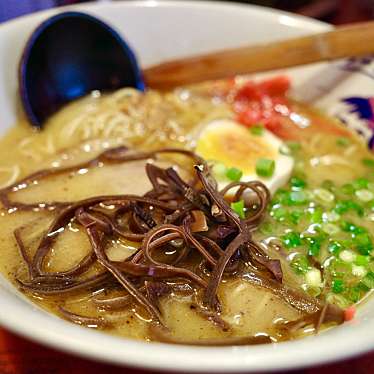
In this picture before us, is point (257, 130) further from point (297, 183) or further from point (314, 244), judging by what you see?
point (314, 244)

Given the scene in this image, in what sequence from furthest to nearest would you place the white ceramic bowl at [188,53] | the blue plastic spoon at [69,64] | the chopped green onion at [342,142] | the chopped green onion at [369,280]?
the chopped green onion at [342,142] → the blue plastic spoon at [69,64] → the chopped green onion at [369,280] → the white ceramic bowl at [188,53]

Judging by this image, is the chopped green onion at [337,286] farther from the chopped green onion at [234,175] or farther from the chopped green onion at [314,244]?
the chopped green onion at [234,175]

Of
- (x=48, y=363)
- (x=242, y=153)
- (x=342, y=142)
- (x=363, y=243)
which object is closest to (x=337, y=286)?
(x=363, y=243)

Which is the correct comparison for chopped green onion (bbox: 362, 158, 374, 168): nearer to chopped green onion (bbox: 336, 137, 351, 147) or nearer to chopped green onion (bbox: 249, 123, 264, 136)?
chopped green onion (bbox: 336, 137, 351, 147)

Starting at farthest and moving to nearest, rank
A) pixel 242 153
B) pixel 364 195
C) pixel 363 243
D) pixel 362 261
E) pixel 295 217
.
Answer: pixel 242 153, pixel 364 195, pixel 295 217, pixel 363 243, pixel 362 261

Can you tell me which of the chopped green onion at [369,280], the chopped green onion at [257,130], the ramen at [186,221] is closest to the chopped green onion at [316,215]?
the ramen at [186,221]

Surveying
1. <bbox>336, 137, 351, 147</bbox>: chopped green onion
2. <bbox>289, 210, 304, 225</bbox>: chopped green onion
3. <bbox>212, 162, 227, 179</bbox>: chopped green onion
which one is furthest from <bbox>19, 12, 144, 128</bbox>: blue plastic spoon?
<bbox>289, 210, 304, 225</bbox>: chopped green onion

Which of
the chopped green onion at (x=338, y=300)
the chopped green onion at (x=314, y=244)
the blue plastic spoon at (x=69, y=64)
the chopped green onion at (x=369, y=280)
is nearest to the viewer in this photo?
the chopped green onion at (x=338, y=300)
